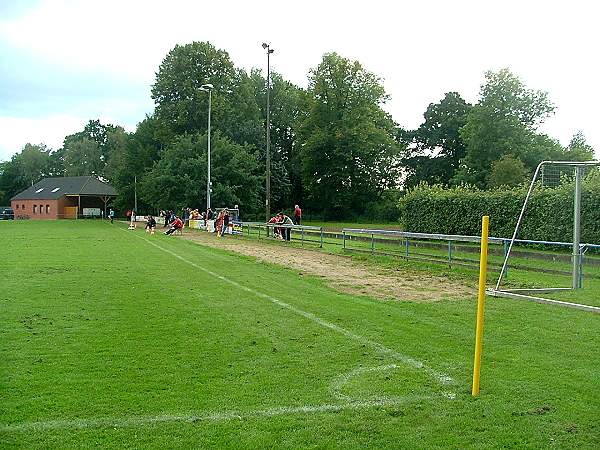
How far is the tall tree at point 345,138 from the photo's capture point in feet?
229

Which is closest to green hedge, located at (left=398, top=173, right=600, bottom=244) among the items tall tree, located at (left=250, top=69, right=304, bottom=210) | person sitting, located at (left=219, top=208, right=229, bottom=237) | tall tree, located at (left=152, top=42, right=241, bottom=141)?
person sitting, located at (left=219, top=208, right=229, bottom=237)

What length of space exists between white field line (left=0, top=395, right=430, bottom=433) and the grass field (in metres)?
0.02

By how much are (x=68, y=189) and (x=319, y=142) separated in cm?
5225

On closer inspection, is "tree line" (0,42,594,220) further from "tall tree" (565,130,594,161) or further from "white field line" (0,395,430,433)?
"white field line" (0,395,430,433)

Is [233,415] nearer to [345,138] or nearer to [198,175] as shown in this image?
[198,175]

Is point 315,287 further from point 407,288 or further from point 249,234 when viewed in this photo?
point 249,234

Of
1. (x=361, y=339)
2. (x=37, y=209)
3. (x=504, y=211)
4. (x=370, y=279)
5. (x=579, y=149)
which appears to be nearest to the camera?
(x=361, y=339)

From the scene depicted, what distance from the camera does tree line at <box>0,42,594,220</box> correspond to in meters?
58.7

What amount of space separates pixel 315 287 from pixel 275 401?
8591 mm

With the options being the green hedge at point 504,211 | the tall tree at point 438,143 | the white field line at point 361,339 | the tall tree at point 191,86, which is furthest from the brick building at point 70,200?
the white field line at point 361,339

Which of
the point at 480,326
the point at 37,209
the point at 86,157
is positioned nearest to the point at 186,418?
the point at 480,326

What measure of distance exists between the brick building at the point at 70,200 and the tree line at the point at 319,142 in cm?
2329

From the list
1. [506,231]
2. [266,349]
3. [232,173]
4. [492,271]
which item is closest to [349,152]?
[232,173]

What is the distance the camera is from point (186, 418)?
17.6ft
